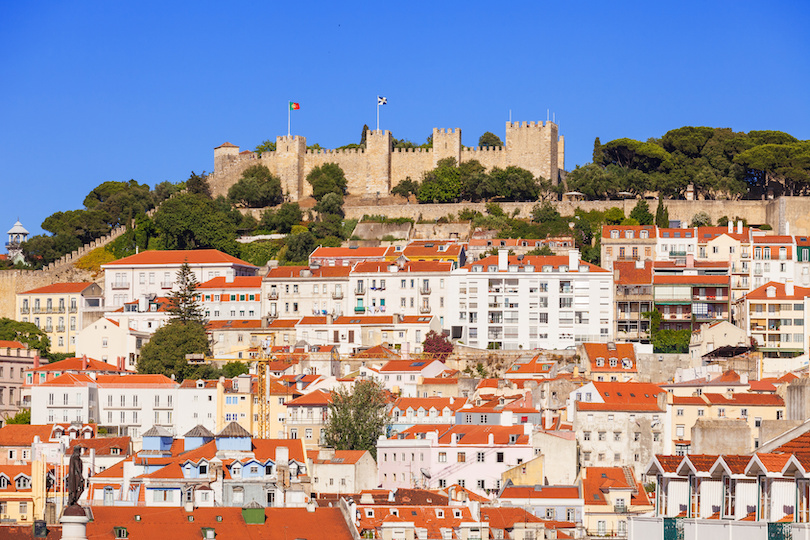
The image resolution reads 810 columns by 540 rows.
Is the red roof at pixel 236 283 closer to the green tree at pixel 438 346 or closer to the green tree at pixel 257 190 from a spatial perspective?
the green tree at pixel 438 346

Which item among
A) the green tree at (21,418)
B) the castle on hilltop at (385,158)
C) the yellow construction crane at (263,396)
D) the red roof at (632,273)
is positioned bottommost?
the green tree at (21,418)

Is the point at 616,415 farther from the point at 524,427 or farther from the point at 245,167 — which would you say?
the point at 245,167

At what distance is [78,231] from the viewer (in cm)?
8875

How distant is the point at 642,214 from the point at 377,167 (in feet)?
64.0

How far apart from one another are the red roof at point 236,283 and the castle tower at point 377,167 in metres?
19.1

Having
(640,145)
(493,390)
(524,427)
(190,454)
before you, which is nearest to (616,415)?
(524,427)

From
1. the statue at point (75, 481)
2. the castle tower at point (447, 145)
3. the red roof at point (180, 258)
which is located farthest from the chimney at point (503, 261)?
the statue at point (75, 481)

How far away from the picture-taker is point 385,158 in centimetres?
9012

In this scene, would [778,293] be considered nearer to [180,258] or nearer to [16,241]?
[180,258]

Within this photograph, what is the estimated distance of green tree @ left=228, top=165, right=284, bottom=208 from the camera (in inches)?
3487

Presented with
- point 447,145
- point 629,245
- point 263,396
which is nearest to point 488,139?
point 447,145

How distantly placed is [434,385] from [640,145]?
34369 millimetres

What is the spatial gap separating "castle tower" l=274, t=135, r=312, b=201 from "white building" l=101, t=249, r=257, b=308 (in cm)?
1549

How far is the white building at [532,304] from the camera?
65688 millimetres
